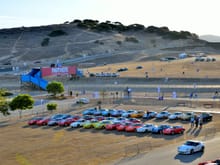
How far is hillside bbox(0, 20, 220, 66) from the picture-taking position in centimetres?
14312

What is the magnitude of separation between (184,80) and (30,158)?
52.6m

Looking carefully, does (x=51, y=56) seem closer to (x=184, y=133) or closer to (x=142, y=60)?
(x=142, y=60)

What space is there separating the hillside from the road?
99.8 meters

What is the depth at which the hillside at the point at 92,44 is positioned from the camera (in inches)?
5635

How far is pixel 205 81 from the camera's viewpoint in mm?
80125

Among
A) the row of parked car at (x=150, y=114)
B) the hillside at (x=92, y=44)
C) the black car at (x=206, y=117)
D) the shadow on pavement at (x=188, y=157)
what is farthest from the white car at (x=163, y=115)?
the hillside at (x=92, y=44)

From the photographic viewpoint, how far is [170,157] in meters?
30.8

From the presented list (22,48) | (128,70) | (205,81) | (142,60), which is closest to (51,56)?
(22,48)

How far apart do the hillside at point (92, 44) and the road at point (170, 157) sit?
99.8 m

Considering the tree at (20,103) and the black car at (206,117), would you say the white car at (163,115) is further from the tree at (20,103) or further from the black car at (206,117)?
the tree at (20,103)

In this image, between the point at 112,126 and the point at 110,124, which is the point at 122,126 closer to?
the point at 112,126

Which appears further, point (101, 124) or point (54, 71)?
point (54, 71)

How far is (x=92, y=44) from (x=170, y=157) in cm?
13049

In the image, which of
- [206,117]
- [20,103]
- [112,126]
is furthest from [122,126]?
[20,103]
